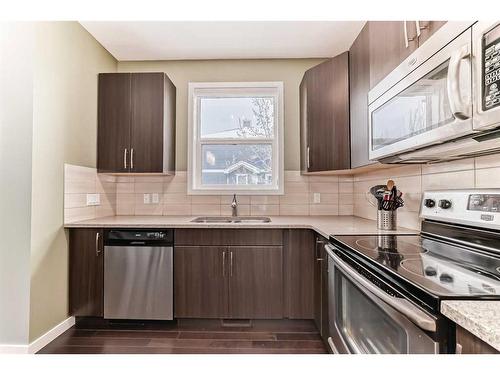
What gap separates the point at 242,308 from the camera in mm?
2357

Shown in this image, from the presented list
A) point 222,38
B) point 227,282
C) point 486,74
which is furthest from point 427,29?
point 227,282

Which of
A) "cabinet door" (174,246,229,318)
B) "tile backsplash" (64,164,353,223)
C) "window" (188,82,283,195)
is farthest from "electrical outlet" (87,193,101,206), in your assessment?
"cabinet door" (174,246,229,318)

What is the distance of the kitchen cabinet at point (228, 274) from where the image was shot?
2359mm

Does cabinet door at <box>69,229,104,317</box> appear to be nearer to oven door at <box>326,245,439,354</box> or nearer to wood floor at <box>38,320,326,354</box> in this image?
wood floor at <box>38,320,326,354</box>

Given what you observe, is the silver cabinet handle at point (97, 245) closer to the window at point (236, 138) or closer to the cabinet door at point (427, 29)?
the window at point (236, 138)

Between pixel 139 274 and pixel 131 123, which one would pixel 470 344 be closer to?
pixel 139 274

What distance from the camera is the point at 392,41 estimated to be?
5.23ft

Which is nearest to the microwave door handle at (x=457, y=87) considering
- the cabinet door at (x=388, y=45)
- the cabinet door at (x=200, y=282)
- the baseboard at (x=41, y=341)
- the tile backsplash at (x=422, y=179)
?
the cabinet door at (x=388, y=45)

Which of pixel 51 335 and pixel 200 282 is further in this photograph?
pixel 200 282

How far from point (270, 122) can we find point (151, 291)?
6.28 feet

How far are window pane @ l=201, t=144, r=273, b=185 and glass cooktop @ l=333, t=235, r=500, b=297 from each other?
5.13 ft

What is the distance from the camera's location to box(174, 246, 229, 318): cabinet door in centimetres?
236

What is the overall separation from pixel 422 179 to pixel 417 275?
1182 millimetres

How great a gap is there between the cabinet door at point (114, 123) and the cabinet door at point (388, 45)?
80.2 inches
